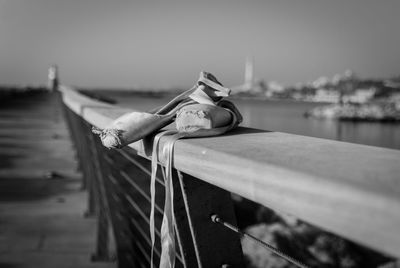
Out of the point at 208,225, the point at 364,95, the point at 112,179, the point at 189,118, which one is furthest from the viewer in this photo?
the point at 364,95

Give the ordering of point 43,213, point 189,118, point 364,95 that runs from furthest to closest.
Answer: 1. point 364,95
2. point 43,213
3. point 189,118

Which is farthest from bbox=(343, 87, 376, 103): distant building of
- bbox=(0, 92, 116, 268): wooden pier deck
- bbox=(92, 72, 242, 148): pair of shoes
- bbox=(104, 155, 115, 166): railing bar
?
bbox=(92, 72, 242, 148): pair of shoes

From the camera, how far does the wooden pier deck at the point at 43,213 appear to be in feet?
10.4

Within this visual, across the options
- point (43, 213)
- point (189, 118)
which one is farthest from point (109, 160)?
point (43, 213)

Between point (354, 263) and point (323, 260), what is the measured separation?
610mm

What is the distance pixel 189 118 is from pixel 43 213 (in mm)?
3330

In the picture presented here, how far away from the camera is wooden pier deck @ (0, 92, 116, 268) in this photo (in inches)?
125

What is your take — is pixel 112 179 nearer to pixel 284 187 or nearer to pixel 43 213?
pixel 43 213

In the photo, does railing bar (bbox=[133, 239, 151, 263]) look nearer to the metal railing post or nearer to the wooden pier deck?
the wooden pier deck

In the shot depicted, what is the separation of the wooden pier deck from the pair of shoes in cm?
195

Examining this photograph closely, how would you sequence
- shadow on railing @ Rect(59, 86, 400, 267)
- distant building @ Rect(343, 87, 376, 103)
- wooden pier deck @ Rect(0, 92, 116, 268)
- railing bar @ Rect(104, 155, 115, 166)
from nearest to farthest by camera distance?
shadow on railing @ Rect(59, 86, 400, 267) < railing bar @ Rect(104, 155, 115, 166) < wooden pier deck @ Rect(0, 92, 116, 268) < distant building @ Rect(343, 87, 376, 103)

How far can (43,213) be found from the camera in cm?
419

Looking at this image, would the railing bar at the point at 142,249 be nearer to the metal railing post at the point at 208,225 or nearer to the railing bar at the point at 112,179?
the railing bar at the point at 112,179

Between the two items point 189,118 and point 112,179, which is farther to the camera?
point 112,179
